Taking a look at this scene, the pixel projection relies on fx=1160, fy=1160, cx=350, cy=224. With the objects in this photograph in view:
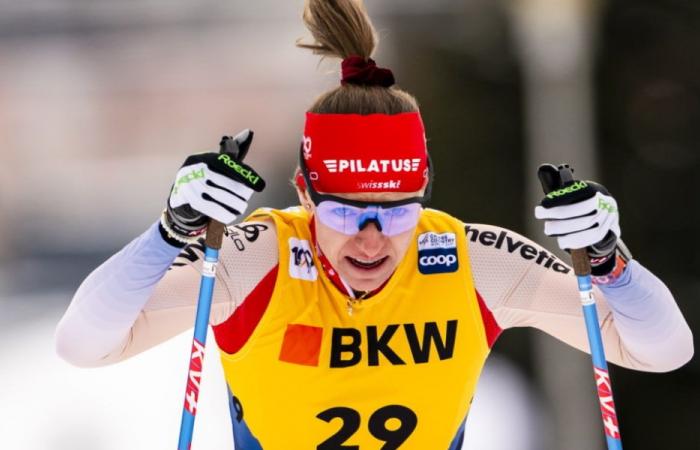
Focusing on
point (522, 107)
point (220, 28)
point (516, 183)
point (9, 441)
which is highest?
point (220, 28)

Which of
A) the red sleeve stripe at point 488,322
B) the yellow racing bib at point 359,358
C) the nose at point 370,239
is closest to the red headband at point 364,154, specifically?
the nose at point 370,239

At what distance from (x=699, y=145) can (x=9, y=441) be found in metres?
3.47

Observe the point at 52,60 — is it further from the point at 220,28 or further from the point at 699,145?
the point at 699,145

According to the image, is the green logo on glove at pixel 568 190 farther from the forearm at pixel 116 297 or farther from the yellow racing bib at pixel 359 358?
the forearm at pixel 116 297

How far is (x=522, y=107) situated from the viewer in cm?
597

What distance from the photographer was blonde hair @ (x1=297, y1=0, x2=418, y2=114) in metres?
2.71

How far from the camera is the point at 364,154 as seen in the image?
2631 millimetres

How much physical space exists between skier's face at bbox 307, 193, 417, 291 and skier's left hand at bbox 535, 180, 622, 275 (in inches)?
13.2

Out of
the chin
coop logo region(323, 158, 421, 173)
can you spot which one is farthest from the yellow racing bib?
coop logo region(323, 158, 421, 173)

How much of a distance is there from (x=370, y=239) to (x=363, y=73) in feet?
1.38

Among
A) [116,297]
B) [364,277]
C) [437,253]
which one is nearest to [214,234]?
[116,297]

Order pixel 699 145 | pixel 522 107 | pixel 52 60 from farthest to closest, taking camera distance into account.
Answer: pixel 52 60 < pixel 522 107 < pixel 699 145

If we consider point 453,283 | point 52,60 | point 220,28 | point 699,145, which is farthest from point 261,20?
point 453,283

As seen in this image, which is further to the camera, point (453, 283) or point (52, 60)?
point (52, 60)
